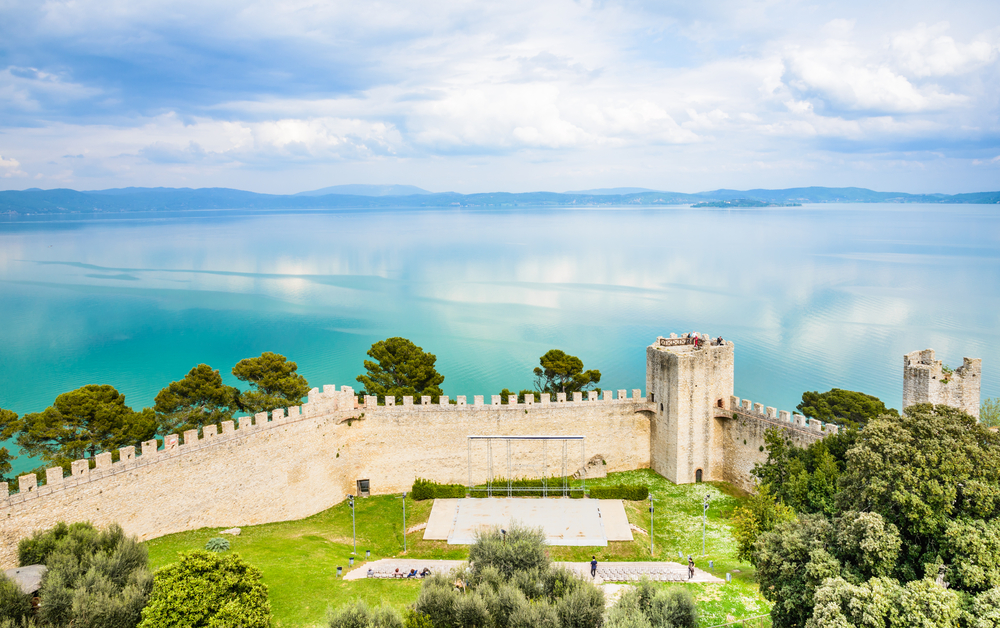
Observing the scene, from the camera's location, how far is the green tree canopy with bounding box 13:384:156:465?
71.9ft

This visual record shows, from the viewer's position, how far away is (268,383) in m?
27.5

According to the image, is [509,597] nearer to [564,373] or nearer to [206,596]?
[206,596]

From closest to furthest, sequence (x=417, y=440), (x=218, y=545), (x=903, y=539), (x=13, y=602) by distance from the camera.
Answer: (x=903, y=539) → (x=13, y=602) → (x=218, y=545) → (x=417, y=440)

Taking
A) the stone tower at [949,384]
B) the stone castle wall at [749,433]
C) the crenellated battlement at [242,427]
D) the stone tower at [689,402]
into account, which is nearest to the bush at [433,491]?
the crenellated battlement at [242,427]

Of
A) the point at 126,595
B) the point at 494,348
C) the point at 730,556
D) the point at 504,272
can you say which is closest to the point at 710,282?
the point at 504,272

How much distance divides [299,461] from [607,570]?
11.3 m

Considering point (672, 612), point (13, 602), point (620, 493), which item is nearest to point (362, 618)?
point (672, 612)

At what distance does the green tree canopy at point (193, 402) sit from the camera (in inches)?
1000

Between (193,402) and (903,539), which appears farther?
(193,402)

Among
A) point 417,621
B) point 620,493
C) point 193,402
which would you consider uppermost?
point 193,402

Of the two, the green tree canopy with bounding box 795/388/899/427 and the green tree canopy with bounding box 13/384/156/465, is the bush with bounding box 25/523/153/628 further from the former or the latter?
the green tree canopy with bounding box 795/388/899/427

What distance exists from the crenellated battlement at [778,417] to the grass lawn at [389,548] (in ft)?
10.3

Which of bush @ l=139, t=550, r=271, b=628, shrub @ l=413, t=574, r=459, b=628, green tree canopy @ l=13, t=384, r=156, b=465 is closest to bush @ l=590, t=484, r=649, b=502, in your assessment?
shrub @ l=413, t=574, r=459, b=628

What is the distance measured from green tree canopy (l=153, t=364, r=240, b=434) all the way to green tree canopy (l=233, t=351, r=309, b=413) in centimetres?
83
